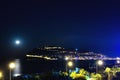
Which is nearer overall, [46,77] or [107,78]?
[46,77]

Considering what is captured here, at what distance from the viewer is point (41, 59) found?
177 meters

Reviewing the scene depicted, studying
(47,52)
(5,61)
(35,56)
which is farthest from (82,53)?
(5,61)

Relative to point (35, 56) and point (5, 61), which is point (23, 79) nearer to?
point (5, 61)

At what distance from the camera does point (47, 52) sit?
169m

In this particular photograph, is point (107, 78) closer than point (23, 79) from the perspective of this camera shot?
No

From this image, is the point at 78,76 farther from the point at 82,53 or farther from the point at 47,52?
the point at 47,52

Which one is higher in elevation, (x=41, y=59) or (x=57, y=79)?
(x=41, y=59)

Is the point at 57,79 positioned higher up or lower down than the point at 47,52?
lower down

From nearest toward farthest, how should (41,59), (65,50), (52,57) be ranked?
1. (65,50)
2. (52,57)
3. (41,59)

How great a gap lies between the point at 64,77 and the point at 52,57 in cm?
13796

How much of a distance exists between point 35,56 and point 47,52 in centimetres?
1471

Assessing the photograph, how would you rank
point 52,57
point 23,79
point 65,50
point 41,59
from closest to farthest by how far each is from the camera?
point 23,79
point 65,50
point 52,57
point 41,59

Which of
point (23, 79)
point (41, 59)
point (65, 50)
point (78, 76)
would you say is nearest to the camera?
point (23, 79)

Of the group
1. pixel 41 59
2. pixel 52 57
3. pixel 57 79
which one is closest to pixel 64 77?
pixel 57 79
